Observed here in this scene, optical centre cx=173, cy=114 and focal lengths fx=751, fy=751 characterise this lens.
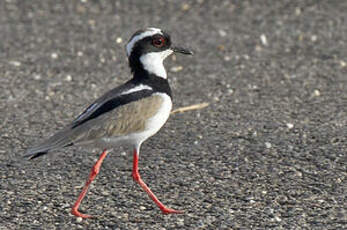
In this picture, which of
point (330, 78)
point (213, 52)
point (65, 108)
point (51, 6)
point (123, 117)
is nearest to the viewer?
point (123, 117)

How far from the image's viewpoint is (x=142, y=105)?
6.40m

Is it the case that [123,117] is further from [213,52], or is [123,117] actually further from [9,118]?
[213,52]

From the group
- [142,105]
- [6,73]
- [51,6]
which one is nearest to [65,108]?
[6,73]

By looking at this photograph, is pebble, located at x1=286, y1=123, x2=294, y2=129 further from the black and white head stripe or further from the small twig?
the black and white head stripe

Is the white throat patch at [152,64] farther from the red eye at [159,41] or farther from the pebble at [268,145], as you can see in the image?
the pebble at [268,145]

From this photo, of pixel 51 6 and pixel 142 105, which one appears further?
pixel 51 6

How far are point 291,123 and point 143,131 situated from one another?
2.86 meters

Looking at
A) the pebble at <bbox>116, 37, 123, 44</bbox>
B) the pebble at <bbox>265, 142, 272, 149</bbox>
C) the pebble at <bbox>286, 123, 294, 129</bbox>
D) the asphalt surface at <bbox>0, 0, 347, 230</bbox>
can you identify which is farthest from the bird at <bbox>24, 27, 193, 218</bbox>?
the pebble at <bbox>116, 37, 123, 44</bbox>

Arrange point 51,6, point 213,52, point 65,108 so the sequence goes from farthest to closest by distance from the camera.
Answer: point 51,6 < point 213,52 < point 65,108

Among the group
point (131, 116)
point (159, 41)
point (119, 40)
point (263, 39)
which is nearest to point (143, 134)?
point (131, 116)

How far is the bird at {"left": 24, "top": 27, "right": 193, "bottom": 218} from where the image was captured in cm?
629

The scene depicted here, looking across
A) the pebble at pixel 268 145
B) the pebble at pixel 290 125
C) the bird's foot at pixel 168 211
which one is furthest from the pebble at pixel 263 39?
the bird's foot at pixel 168 211

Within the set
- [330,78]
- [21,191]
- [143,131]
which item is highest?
[143,131]

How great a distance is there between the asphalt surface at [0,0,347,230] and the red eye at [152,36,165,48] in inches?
53.1
